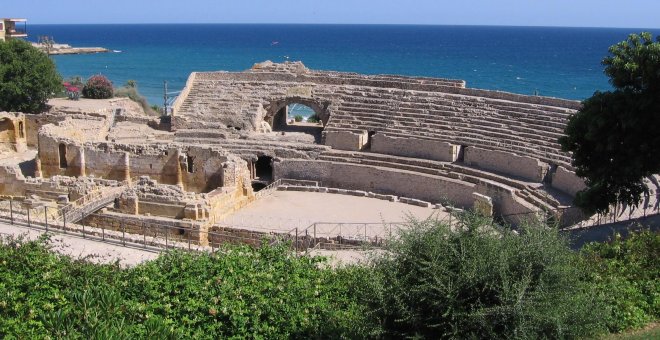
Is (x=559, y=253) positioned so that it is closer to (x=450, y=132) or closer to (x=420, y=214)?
(x=420, y=214)

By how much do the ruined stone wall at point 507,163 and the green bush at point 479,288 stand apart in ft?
50.5

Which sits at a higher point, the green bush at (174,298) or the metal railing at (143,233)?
the green bush at (174,298)

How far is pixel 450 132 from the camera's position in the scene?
27.9m

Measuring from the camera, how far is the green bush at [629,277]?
10.6 m

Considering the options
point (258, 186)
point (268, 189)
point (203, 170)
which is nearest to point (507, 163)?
point (268, 189)

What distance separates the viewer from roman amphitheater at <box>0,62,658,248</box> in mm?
21688

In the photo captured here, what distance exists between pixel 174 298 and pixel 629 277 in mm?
7803

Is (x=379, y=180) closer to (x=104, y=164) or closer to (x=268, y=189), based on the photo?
(x=268, y=189)

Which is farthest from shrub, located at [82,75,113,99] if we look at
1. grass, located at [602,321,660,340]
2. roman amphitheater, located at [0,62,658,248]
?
grass, located at [602,321,660,340]

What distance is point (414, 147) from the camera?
27891 mm

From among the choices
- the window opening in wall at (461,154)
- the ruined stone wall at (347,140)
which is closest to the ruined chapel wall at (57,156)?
the ruined stone wall at (347,140)

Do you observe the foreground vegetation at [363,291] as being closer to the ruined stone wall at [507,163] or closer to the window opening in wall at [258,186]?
the ruined stone wall at [507,163]

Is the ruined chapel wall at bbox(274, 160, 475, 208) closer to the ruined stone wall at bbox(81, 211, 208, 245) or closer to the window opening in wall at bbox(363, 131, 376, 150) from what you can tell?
the window opening in wall at bbox(363, 131, 376, 150)

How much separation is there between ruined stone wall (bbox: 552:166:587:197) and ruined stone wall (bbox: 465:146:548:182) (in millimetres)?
660
